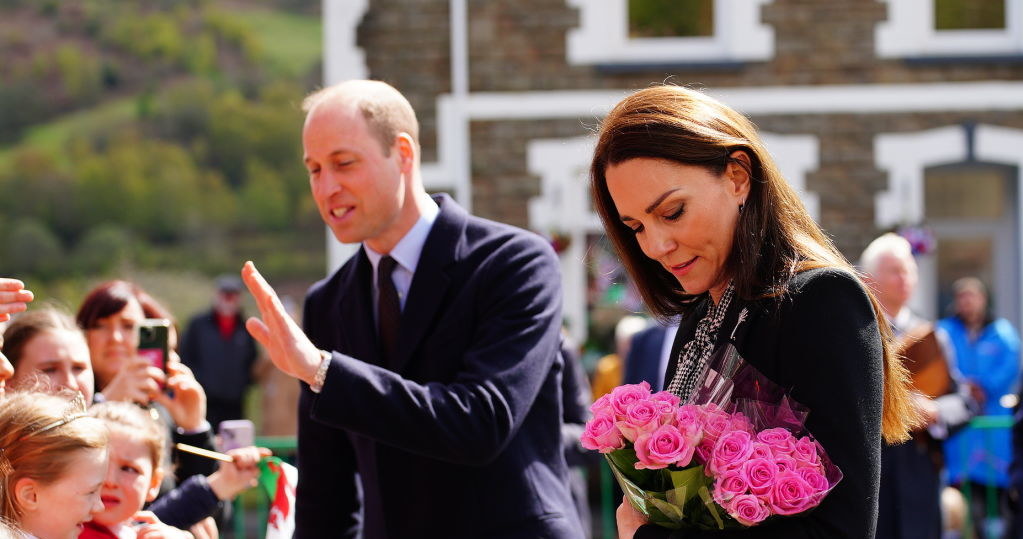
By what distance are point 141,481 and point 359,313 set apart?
0.75m

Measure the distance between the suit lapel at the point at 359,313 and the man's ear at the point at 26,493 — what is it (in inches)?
33.8

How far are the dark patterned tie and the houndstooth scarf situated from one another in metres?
0.97

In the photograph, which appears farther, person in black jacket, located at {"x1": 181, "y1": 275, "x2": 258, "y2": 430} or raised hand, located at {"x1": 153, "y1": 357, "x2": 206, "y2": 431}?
person in black jacket, located at {"x1": 181, "y1": 275, "x2": 258, "y2": 430}

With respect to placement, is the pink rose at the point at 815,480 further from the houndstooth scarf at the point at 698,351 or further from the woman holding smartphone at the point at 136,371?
the woman holding smartphone at the point at 136,371

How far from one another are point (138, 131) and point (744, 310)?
2286 centimetres

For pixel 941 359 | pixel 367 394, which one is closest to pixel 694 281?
pixel 367 394

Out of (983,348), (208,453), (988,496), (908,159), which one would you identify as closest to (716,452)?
(208,453)

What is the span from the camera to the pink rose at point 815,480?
2.23 metres

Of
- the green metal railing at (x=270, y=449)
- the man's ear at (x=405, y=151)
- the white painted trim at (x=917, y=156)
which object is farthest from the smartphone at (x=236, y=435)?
the white painted trim at (x=917, y=156)

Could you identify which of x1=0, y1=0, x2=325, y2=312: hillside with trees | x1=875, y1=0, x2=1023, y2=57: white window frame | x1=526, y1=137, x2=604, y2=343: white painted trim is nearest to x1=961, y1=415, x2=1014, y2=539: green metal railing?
x1=526, y1=137, x2=604, y2=343: white painted trim

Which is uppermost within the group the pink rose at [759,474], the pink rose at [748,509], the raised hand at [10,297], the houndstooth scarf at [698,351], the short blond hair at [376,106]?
the short blond hair at [376,106]

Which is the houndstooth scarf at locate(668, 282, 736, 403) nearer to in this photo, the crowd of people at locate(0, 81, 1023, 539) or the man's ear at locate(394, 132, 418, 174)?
the crowd of people at locate(0, 81, 1023, 539)

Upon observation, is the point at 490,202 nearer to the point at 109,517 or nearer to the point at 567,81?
the point at 567,81

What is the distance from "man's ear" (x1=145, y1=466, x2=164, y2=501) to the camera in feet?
12.1
